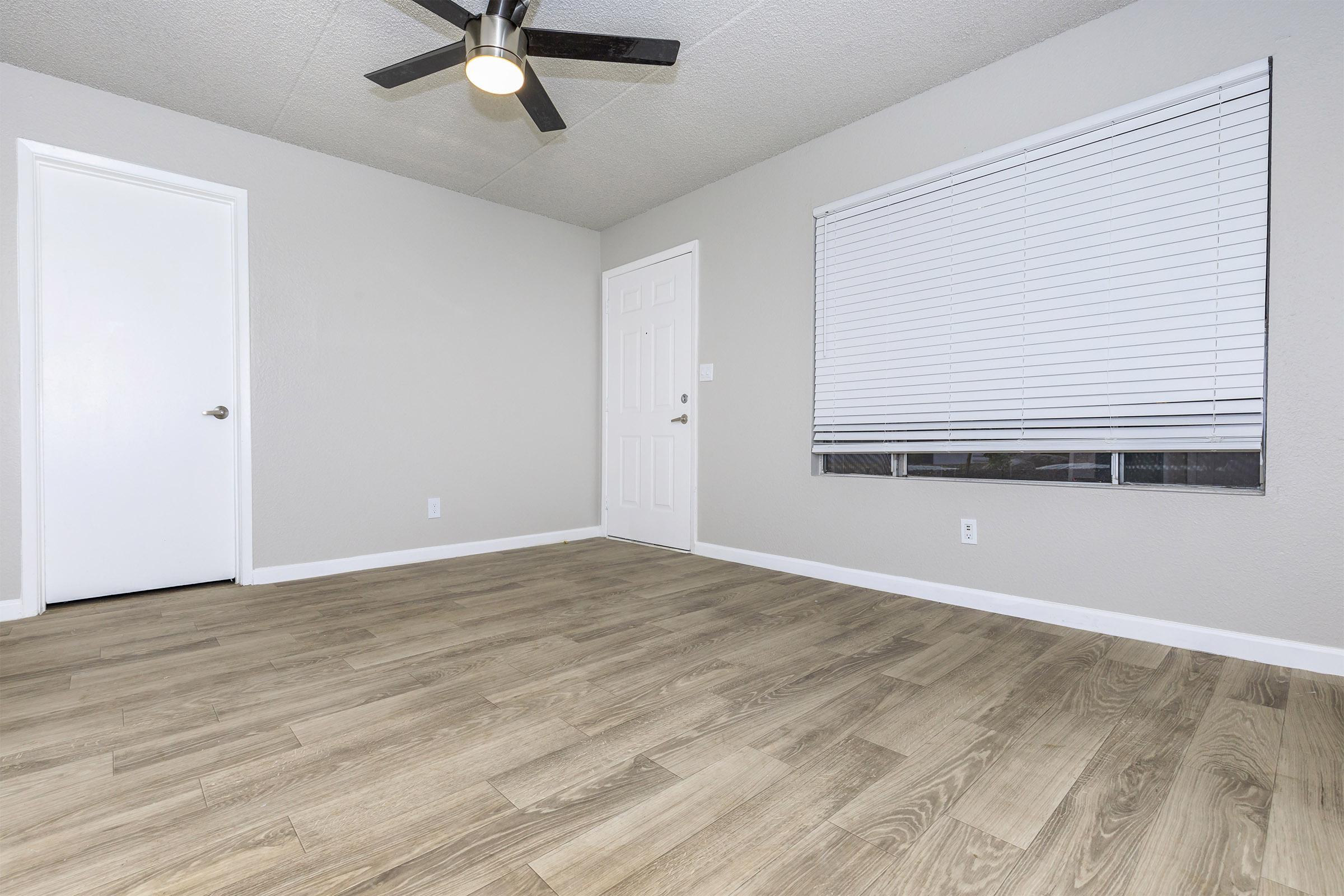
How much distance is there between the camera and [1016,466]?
9.34ft

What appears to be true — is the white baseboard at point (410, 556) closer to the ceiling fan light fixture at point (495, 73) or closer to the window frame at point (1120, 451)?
the window frame at point (1120, 451)

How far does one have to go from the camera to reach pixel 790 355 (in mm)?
3668

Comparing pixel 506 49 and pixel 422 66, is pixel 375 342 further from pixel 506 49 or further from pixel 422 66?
pixel 506 49

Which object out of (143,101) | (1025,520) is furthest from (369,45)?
(1025,520)

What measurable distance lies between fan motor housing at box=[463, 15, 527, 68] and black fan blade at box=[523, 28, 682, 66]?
54 millimetres

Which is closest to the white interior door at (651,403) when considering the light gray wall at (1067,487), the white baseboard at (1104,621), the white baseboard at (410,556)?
the light gray wall at (1067,487)

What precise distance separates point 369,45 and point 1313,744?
4.02 metres

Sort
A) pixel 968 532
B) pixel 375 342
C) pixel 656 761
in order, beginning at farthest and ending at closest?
pixel 375 342, pixel 968 532, pixel 656 761

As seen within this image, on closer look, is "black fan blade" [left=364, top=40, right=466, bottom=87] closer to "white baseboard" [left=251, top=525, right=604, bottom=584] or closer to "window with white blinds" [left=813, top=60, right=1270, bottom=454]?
"window with white blinds" [left=813, top=60, right=1270, bottom=454]

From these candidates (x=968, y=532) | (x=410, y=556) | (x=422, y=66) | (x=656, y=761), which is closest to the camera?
(x=656, y=761)

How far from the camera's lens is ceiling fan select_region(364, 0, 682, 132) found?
209cm

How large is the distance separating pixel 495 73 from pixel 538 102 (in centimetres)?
30

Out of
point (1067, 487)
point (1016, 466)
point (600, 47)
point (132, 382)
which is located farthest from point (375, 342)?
point (1067, 487)

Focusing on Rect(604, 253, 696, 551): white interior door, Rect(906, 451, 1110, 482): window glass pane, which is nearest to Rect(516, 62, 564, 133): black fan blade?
Rect(604, 253, 696, 551): white interior door
